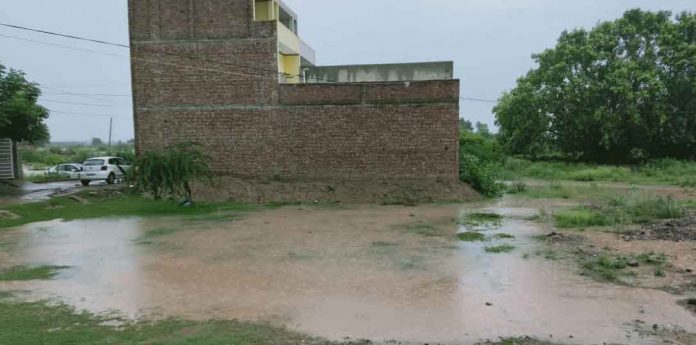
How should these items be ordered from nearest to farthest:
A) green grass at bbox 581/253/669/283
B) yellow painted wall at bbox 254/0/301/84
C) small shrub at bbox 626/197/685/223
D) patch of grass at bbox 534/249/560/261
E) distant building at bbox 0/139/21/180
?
green grass at bbox 581/253/669/283, patch of grass at bbox 534/249/560/261, small shrub at bbox 626/197/685/223, yellow painted wall at bbox 254/0/301/84, distant building at bbox 0/139/21/180

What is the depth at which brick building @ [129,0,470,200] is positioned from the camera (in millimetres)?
20516

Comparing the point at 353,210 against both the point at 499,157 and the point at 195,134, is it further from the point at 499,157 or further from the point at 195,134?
the point at 499,157

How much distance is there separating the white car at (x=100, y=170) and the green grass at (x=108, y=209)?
16.0ft

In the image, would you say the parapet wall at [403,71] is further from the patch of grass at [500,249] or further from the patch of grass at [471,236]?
the patch of grass at [500,249]

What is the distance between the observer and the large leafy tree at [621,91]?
1264 inches

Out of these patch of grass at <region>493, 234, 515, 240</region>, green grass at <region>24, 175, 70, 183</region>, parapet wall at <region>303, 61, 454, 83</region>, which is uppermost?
parapet wall at <region>303, 61, 454, 83</region>

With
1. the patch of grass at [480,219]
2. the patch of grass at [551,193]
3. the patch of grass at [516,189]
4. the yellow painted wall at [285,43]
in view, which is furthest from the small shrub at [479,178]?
the yellow painted wall at [285,43]

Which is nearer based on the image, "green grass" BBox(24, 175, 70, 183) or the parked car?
"green grass" BBox(24, 175, 70, 183)

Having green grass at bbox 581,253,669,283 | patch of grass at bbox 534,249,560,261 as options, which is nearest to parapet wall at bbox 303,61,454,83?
patch of grass at bbox 534,249,560,261

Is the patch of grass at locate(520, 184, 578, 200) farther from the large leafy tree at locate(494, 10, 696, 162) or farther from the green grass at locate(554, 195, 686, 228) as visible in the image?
the large leafy tree at locate(494, 10, 696, 162)

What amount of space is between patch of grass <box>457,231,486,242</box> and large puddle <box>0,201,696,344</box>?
308 millimetres

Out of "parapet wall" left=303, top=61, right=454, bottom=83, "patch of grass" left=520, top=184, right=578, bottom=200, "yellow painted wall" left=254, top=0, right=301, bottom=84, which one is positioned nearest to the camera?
"patch of grass" left=520, top=184, right=578, bottom=200

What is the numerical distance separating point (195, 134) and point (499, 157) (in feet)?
69.0

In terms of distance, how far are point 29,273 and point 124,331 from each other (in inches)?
176
